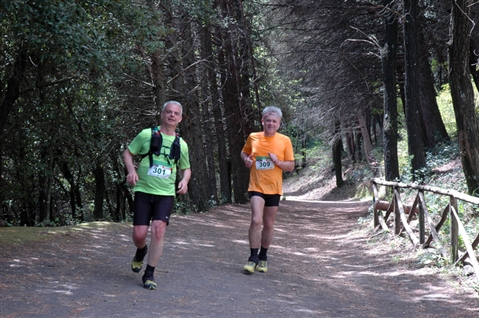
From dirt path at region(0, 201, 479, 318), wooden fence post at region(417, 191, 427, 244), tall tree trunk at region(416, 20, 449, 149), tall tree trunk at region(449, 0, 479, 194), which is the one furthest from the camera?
tall tree trunk at region(416, 20, 449, 149)

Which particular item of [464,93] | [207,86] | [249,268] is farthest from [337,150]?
[249,268]

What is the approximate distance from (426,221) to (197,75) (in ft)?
46.8

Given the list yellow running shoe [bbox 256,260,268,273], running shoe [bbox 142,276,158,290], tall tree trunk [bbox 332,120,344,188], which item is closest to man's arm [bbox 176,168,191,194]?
running shoe [bbox 142,276,158,290]

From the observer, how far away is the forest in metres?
10.1

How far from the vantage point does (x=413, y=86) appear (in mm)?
15734

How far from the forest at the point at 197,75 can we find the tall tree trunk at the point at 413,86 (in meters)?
0.03

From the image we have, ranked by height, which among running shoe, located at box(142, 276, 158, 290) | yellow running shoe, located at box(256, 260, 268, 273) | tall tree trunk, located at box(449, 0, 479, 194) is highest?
tall tree trunk, located at box(449, 0, 479, 194)

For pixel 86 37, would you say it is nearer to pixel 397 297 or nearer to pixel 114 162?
pixel 397 297

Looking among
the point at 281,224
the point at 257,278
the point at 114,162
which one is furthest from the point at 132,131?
the point at 257,278

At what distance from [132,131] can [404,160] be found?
15259mm

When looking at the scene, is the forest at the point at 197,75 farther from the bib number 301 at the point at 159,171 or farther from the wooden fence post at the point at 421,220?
the bib number 301 at the point at 159,171

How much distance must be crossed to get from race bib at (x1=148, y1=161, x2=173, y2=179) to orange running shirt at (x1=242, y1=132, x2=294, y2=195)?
1.68m

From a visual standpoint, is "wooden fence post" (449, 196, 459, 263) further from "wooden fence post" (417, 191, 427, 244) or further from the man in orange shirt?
the man in orange shirt

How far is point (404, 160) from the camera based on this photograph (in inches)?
1156
